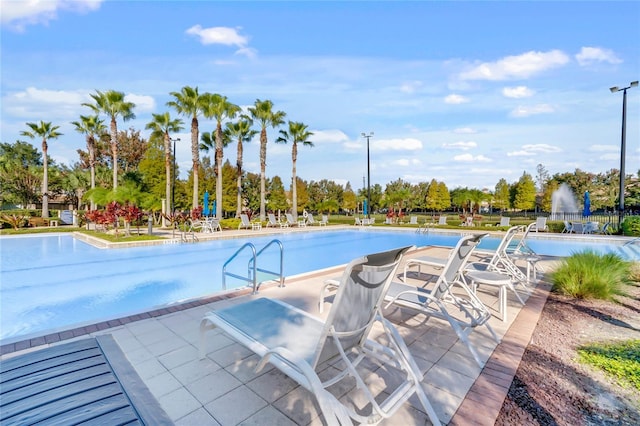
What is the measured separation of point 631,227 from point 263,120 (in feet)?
70.8

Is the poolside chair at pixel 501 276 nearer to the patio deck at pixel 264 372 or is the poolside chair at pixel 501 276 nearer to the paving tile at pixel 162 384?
the patio deck at pixel 264 372

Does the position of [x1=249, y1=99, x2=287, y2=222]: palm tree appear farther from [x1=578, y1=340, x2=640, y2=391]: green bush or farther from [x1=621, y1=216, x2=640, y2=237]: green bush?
[x1=578, y1=340, x2=640, y2=391]: green bush

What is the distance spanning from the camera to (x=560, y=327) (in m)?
3.56

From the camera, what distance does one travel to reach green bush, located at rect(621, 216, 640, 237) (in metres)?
13.0

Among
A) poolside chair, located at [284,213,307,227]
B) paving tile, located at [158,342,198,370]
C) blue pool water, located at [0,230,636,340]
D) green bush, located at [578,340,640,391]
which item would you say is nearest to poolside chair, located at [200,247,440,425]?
paving tile, located at [158,342,198,370]

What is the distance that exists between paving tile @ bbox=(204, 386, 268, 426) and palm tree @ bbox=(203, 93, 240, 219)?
59.2 ft

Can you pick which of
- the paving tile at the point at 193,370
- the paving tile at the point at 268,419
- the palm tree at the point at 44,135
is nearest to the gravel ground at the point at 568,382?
the paving tile at the point at 268,419

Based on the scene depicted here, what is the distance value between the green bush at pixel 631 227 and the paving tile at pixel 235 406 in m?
17.7

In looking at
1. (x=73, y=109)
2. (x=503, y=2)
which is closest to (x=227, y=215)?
(x=73, y=109)

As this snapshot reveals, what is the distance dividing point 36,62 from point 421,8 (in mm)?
18192

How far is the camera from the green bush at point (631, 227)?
13.0 meters

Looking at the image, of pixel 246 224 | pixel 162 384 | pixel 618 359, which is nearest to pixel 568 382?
pixel 618 359

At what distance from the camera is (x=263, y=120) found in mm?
22484

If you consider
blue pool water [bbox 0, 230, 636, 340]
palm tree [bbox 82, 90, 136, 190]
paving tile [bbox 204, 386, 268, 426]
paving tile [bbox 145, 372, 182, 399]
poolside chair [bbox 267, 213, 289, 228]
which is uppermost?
palm tree [bbox 82, 90, 136, 190]
